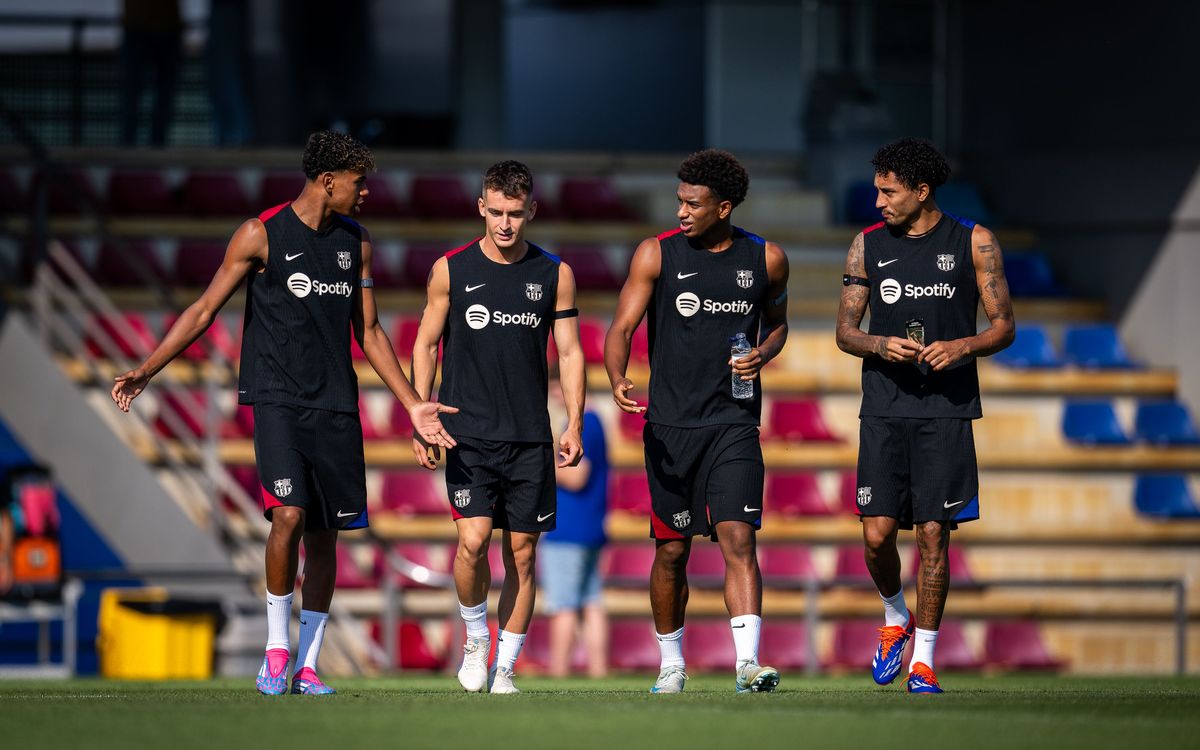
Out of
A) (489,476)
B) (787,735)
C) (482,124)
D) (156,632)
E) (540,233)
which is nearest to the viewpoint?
(787,735)

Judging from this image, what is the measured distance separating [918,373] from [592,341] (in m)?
7.81

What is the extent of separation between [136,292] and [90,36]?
461 cm

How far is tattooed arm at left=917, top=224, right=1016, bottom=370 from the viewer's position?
707 cm

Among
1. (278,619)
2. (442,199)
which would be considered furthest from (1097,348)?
(278,619)

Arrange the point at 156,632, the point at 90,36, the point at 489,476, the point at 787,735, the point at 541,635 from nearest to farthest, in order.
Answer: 1. the point at 787,735
2. the point at 489,476
3. the point at 156,632
4. the point at 541,635
5. the point at 90,36

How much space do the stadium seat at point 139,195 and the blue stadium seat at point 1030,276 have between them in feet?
25.3

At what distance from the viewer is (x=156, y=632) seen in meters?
11.6

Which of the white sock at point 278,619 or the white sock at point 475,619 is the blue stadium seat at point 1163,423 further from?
the white sock at point 278,619

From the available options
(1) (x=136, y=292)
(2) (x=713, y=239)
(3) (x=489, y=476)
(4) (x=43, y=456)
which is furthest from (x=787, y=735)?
(1) (x=136, y=292)

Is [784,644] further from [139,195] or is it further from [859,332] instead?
[139,195]

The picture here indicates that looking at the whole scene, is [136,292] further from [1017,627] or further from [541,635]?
[1017,627]

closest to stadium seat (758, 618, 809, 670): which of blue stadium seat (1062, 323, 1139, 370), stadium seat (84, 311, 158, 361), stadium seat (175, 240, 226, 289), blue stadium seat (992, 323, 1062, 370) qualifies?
blue stadium seat (992, 323, 1062, 370)

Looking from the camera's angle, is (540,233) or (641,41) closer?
(540,233)

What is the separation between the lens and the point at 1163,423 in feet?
49.2
